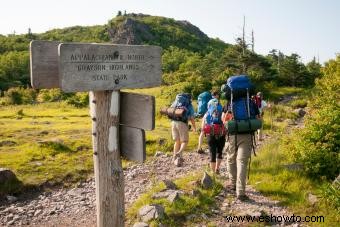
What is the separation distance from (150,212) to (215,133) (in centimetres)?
302

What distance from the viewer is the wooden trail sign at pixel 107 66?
3.34 metres

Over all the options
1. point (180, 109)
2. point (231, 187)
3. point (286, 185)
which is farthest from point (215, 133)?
point (286, 185)

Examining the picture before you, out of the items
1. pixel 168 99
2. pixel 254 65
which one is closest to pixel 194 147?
pixel 168 99

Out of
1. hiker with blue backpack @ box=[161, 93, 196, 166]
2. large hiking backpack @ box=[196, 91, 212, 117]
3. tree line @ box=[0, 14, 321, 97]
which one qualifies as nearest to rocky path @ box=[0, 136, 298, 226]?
hiker with blue backpack @ box=[161, 93, 196, 166]

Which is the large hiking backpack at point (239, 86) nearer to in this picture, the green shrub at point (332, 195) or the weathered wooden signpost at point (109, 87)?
the green shrub at point (332, 195)

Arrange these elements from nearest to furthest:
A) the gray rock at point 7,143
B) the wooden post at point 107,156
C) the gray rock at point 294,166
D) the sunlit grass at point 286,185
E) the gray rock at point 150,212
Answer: the wooden post at point 107,156
the gray rock at point 150,212
the sunlit grass at point 286,185
the gray rock at point 294,166
the gray rock at point 7,143

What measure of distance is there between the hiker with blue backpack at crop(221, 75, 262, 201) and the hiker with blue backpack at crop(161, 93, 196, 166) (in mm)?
3027

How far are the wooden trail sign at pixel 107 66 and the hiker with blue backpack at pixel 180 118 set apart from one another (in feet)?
21.8

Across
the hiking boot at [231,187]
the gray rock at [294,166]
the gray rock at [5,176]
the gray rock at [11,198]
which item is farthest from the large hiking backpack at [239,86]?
the gray rock at [5,176]

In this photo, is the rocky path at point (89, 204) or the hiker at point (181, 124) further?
the hiker at point (181, 124)

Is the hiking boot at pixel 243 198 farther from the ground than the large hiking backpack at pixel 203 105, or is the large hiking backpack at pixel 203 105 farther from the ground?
the large hiking backpack at pixel 203 105

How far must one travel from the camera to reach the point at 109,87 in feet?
11.9

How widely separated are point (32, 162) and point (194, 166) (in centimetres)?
477

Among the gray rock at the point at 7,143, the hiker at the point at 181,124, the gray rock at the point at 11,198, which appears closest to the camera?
the gray rock at the point at 11,198
